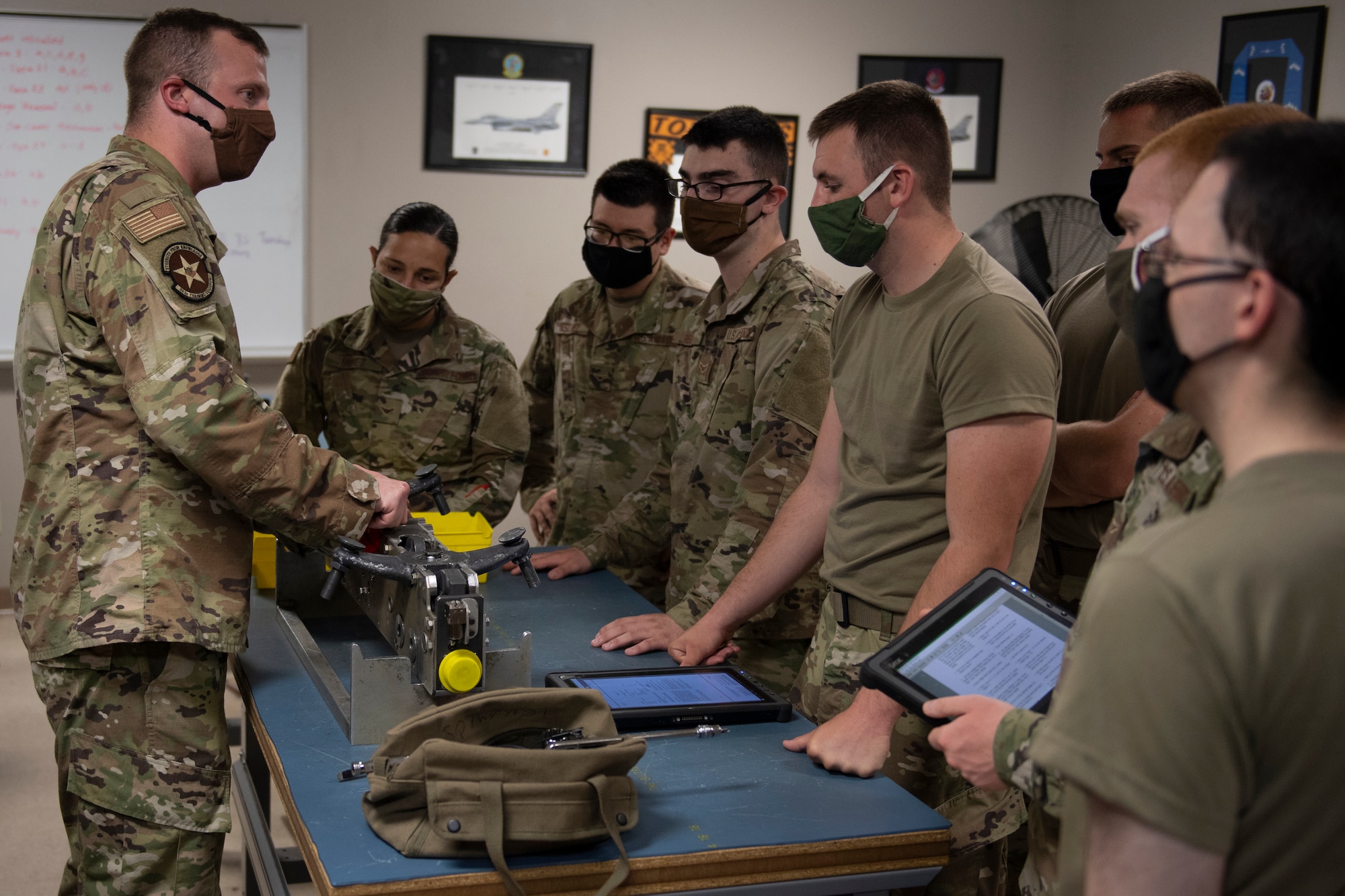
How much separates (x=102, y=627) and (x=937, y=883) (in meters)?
1.32

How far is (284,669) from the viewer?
1.89 metres

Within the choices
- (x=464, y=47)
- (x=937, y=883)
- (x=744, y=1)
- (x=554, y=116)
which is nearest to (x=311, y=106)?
(x=464, y=47)

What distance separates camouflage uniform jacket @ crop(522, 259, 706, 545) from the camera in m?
3.25

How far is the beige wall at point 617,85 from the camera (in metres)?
4.55

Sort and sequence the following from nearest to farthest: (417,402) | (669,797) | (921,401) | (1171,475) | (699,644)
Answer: (1171,475) → (669,797) → (921,401) → (699,644) → (417,402)

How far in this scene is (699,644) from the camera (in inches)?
77.2

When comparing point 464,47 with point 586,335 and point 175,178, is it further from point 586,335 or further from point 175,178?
point 175,178

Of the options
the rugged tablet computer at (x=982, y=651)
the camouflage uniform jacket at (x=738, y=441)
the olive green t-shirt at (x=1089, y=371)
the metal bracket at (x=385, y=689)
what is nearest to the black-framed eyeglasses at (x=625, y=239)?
the camouflage uniform jacket at (x=738, y=441)

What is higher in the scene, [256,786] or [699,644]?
[699,644]

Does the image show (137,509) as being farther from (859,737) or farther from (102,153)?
(102,153)

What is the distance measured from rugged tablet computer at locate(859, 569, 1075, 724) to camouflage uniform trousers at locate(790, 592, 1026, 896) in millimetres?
377

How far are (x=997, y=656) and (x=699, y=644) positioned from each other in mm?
804

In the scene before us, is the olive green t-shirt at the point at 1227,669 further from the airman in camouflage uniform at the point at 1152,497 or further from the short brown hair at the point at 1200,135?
the short brown hair at the point at 1200,135

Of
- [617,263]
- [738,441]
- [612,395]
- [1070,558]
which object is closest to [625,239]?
[617,263]
